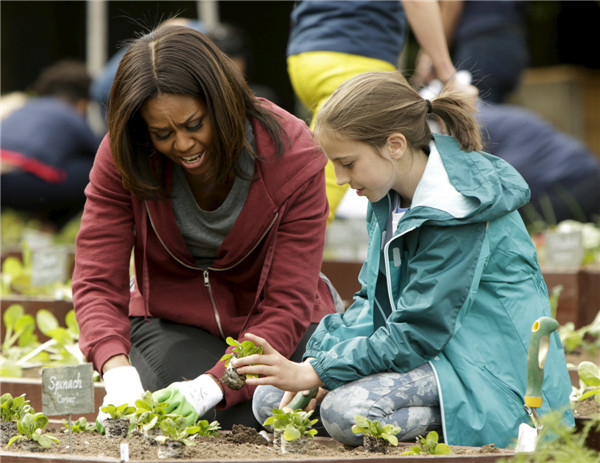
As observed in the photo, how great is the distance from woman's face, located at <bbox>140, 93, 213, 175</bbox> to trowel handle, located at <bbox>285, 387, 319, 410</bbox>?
61 centimetres

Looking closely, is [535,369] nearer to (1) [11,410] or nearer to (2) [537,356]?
(2) [537,356]

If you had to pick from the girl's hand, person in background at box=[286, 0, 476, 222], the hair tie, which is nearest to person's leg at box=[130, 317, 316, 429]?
the girl's hand

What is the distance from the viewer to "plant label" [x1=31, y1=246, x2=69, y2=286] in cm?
359

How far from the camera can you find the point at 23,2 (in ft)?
23.8

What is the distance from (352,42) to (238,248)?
108 centimetres

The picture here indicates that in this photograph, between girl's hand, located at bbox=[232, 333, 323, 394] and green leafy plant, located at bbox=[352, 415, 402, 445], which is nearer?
green leafy plant, located at bbox=[352, 415, 402, 445]

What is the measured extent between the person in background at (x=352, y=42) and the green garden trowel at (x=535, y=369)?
142 centimetres

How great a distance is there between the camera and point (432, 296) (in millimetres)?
1892

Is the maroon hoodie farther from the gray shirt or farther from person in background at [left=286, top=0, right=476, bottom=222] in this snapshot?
person in background at [left=286, top=0, right=476, bottom=222]

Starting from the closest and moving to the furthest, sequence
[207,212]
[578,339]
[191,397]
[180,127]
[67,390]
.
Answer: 1. [67,390]
2. [191,397]
3. [180,127]
4. [207,212]
5. [578,339]

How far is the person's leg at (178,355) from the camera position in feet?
7.58

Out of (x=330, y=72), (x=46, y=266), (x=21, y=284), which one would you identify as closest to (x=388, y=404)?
(x=330, y=72)

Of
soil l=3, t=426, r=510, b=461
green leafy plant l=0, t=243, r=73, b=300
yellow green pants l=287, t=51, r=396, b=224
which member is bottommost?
soil l=3, t=426, r=510, b=461

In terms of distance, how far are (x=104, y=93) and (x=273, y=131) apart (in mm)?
3692
